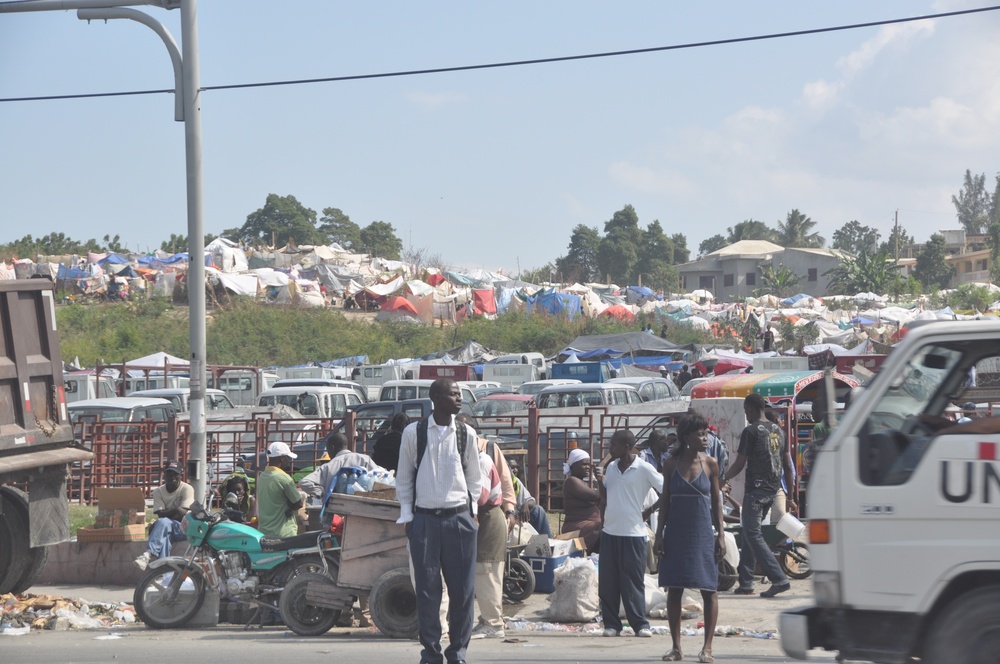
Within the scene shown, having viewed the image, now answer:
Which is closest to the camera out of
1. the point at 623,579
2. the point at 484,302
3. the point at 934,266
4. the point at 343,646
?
the point at 343,646

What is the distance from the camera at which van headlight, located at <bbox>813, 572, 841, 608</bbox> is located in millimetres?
5539

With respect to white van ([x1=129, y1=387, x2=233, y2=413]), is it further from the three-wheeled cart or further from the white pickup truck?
the white pickup truck

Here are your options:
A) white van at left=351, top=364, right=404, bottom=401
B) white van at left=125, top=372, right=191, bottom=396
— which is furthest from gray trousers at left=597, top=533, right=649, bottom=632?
white van at left=351, top=364, right=404, bottom=401

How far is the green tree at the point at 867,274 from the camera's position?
75750 mm

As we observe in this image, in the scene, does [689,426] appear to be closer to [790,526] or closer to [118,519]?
[790,526]

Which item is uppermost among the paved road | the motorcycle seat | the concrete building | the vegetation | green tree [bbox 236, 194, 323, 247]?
green tree [bbox 236, 194, 323, 247]

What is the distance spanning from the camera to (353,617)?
9.88m

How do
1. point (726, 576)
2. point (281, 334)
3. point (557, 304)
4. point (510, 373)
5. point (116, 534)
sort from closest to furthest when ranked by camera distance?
point (726, 576), point (116, 534), point (510, 373), point (281, 334), point (557, 304)

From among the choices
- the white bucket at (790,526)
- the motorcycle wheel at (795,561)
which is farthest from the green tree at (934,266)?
the white bucket at (790,526)

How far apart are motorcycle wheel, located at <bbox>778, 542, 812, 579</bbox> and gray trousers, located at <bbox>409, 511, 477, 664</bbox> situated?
5646 mm

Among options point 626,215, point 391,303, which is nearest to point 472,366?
point 391,303

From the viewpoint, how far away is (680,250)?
380 feet

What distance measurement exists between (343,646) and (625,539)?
2.38 meters

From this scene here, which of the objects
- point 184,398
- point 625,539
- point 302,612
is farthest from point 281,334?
point 625,539
